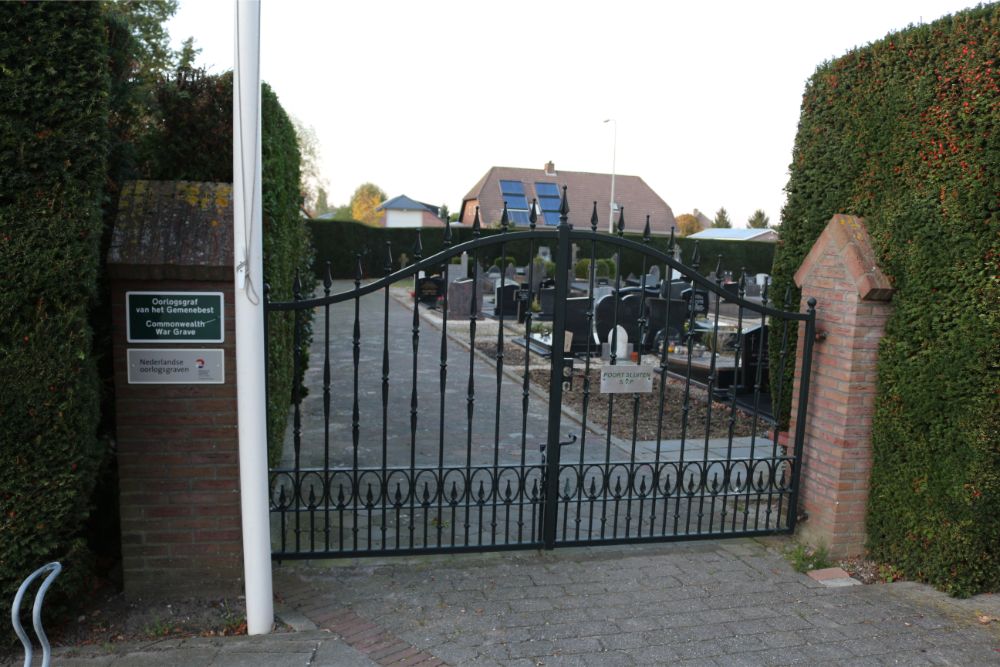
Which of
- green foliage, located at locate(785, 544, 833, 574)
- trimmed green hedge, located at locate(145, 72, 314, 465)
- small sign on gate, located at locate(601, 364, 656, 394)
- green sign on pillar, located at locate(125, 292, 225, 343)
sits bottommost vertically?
green foliage, located at locate(785, 544, 833, 574)

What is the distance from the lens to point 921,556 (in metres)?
4.17

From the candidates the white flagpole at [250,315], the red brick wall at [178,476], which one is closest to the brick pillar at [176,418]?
the red brick wall at [178,476]

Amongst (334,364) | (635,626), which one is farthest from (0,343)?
(334,364)

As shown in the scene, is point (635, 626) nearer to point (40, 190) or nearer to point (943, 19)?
point (40, 190)

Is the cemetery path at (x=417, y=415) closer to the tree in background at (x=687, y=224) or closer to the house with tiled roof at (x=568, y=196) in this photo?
the house with tiled roof at (x=568, y=196)

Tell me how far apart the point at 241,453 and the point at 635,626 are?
7.07 feet

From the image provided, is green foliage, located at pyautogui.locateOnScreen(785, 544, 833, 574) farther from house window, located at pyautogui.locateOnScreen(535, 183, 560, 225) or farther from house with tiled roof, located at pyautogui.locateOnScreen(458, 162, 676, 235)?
house window, located at pyautogui.locateOnScreen(535, 183, 560, 225)

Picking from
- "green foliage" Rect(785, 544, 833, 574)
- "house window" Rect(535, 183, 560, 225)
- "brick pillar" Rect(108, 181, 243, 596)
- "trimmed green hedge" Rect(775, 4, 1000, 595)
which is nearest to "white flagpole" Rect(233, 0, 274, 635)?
"brick pillar" Rect(108, 181, 243, 596)

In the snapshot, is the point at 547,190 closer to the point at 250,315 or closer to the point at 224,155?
the point at 224,155

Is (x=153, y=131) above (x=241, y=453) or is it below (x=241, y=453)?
above

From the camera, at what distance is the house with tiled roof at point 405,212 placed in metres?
70.2

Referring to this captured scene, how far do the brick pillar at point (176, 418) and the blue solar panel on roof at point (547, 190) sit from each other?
1560 inches

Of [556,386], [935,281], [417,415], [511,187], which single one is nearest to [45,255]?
[556,386]

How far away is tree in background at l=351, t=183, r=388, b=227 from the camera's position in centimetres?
7294
